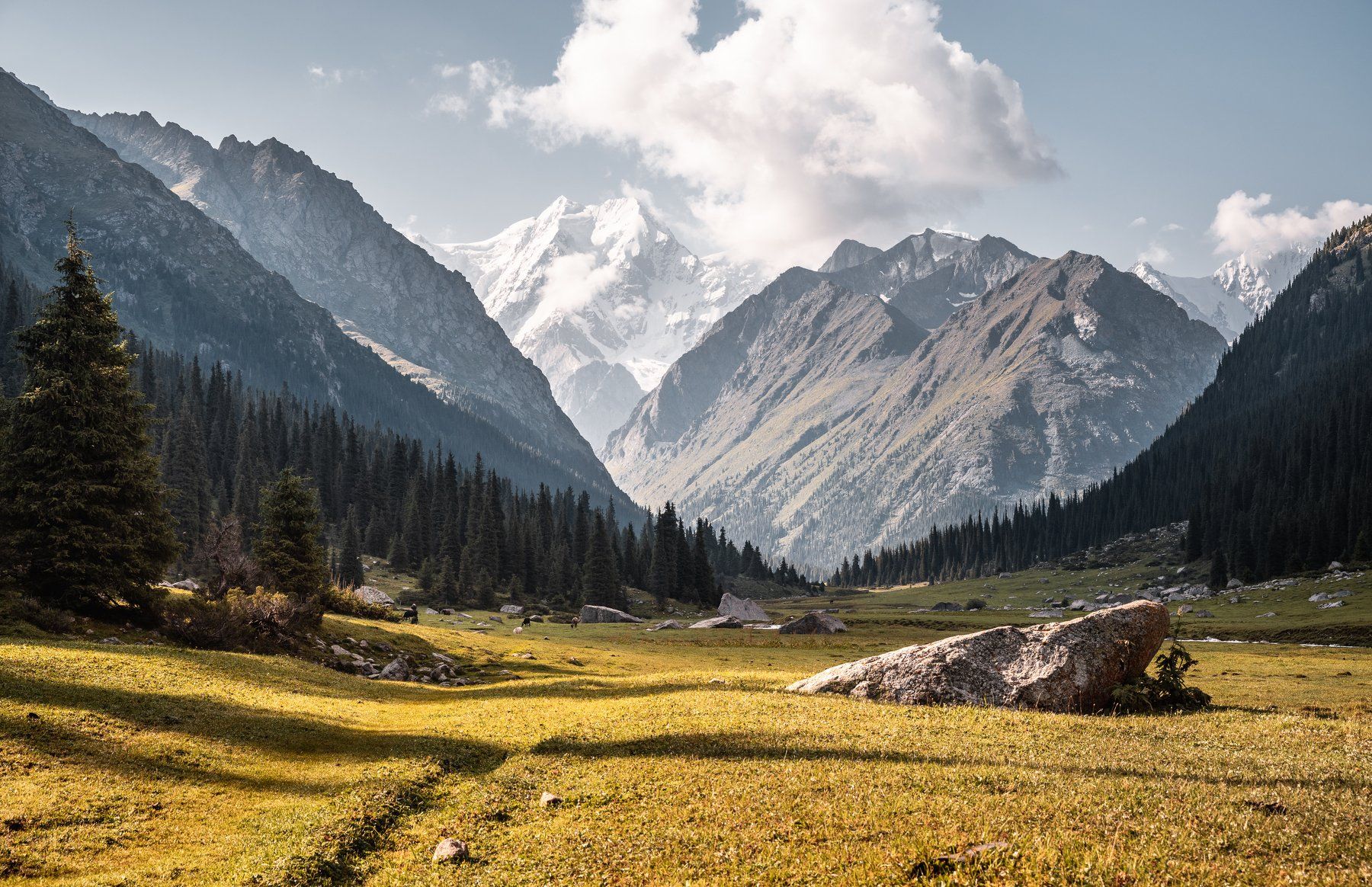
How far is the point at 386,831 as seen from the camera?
57.1 feet

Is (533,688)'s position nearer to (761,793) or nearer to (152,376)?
(761,793)

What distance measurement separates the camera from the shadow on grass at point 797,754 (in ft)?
56.4

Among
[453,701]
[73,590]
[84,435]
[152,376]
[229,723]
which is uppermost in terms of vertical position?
[152,376]

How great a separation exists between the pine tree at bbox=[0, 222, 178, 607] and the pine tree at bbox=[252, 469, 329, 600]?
37.8ft

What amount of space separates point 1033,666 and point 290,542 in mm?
48826

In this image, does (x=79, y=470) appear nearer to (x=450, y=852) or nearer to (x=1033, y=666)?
(x=450, y=852)

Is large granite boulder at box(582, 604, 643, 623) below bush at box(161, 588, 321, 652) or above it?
below

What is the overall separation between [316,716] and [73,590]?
1840 cm

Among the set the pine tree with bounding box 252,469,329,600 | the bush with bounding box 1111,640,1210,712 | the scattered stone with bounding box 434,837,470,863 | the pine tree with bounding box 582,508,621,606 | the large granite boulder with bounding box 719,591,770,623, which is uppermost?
the pine tree with bounding box 252,469,329,600

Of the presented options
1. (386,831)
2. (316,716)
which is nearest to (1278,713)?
(386,831)

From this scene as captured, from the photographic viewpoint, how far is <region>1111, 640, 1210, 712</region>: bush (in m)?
27.4

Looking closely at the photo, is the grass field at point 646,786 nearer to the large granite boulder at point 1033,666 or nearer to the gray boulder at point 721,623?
the large granite boulder at point 1033,666

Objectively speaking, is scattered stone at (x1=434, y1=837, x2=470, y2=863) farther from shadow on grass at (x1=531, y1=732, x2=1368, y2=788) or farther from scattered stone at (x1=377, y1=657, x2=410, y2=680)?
scattered stone at (x1=377, y1=657, x2=410, y2=680)

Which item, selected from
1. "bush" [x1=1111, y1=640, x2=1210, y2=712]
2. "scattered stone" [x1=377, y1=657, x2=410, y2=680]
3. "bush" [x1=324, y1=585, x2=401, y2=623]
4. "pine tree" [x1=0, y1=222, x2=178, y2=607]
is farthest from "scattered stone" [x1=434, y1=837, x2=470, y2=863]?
"bush" [x1=324, y1=585, x2=401, y2=623]
